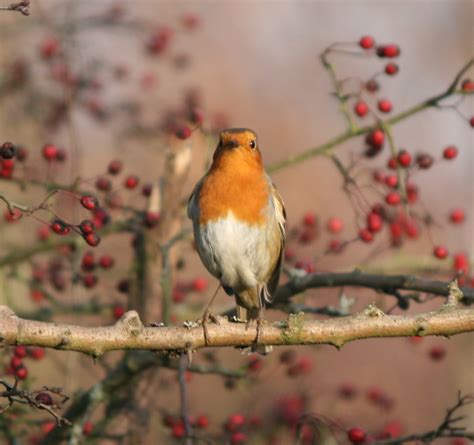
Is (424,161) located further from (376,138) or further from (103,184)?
(103,184)

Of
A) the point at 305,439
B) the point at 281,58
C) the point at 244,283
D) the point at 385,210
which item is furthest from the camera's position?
the point at 281,58

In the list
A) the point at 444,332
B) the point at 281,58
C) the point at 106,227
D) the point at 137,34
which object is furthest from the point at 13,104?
the point at 281,58

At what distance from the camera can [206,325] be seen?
302 centimetres

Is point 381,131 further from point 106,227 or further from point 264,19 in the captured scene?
point 264,19

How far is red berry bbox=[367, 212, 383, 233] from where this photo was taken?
4504 mm

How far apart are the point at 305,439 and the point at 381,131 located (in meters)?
1.80

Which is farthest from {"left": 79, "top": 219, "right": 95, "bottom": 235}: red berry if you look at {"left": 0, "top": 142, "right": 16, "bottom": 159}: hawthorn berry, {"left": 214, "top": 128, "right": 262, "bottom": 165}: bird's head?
{"left": 214, "top": 128, "right": 262, "bottom": 165}: bird's head

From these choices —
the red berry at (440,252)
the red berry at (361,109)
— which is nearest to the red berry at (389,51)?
the red berry at (361,109)

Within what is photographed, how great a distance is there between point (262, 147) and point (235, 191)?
30.2ft

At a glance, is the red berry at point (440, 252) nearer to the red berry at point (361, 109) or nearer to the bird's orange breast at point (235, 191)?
the red berry at point (361, 109)

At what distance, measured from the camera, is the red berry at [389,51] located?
4.32 meters

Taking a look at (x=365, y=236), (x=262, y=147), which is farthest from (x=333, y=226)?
(x=262, y=147)

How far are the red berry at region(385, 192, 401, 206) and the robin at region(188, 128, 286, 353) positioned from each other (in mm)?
551

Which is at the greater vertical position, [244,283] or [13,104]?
[13,104]
